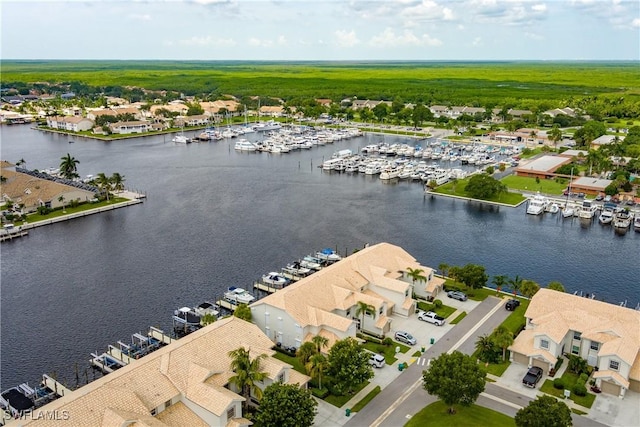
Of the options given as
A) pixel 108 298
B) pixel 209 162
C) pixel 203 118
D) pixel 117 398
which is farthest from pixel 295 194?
pixel 203 118

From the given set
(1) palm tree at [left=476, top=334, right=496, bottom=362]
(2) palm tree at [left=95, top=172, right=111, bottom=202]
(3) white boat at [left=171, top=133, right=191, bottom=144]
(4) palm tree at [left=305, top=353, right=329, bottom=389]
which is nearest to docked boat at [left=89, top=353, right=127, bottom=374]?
(4) palm tree at [left=305, top=353, right=329, bottom=389]

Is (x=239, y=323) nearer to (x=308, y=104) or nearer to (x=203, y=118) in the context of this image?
(x=203, y=118)

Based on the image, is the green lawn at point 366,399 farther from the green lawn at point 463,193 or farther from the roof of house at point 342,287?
the green lawn at point 463,193

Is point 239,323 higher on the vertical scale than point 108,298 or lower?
higher

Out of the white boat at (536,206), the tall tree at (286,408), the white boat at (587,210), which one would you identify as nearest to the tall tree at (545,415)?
the tall tree at (286,408)

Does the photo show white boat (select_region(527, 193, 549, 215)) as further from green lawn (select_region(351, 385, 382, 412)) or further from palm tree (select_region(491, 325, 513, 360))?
green lawn (select_region(351, 385, 382, 412))
